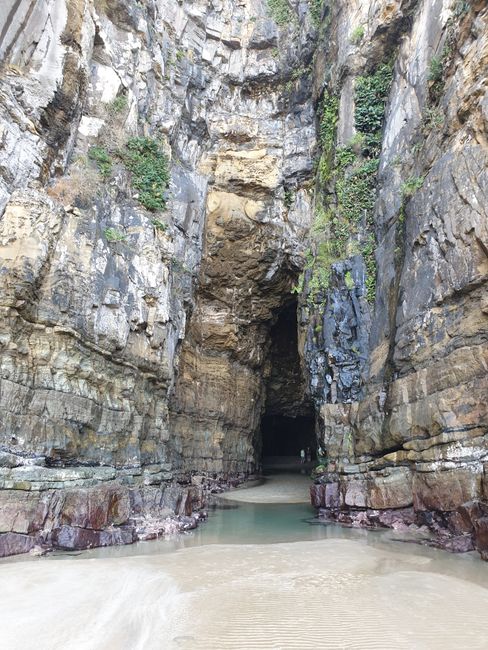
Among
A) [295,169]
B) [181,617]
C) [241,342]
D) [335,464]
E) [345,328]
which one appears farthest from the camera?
[241,342]

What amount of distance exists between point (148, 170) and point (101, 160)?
243 cm

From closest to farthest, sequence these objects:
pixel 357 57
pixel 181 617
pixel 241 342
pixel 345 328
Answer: pixel 181 617, pixel 345 328, pixel 357 57, pixel 241 342

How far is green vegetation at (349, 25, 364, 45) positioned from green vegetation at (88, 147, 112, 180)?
1163cm

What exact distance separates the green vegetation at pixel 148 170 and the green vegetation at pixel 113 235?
9.37 ft

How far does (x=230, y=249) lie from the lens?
72.8ft

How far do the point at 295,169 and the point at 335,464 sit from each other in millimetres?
14720

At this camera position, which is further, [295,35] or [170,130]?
[295,35]

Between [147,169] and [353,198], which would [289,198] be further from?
[147,169]

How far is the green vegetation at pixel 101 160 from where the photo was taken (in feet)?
50.4

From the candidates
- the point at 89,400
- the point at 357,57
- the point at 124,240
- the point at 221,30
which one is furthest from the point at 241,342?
the point at 221,30

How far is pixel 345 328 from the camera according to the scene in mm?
16281

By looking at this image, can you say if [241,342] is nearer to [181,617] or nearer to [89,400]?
[89,400]

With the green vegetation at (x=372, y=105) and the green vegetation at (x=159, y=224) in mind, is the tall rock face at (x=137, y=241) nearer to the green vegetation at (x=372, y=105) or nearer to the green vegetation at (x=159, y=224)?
the green vegetation at (x=159, y=224)

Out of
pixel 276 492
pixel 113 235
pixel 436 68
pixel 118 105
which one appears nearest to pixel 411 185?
pixel 436 68
